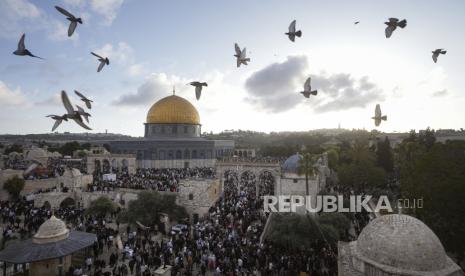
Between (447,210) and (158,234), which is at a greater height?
(447,210)

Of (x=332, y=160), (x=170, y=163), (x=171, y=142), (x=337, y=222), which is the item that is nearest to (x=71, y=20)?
(x=337, y=222)

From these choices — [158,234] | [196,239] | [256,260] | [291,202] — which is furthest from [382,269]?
[158,234]

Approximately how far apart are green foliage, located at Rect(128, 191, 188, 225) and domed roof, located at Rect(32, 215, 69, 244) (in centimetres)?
591

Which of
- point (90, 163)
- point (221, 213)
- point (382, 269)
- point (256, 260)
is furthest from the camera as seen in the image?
point (90, 163)

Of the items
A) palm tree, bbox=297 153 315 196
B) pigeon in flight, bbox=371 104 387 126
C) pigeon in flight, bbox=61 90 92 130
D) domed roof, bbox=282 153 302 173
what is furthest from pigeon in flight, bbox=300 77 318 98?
domed roof, bbox=282 153 302 173

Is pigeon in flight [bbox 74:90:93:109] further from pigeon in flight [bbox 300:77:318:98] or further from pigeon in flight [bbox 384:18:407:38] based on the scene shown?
pigeon in flight [bbox 384:18:407:38]

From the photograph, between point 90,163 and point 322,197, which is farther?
point 90,163

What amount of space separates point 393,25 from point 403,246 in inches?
247

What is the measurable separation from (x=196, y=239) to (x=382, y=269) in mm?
9239

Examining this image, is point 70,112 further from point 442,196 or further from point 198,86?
point 442,196

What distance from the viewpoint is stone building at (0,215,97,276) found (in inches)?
443

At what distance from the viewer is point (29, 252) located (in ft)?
37.5

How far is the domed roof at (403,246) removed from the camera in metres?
7.90

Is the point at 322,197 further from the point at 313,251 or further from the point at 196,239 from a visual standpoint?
the point at 196,239
